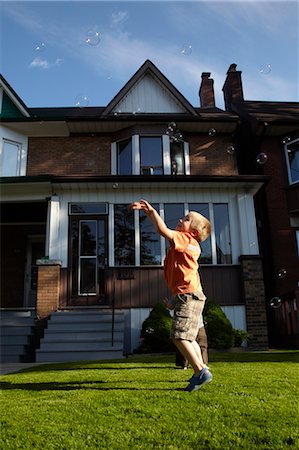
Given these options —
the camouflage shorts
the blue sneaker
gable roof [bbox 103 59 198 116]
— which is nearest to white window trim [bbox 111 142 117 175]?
gable roof [bbox 103 59 198 116]

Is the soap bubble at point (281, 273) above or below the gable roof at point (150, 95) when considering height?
below

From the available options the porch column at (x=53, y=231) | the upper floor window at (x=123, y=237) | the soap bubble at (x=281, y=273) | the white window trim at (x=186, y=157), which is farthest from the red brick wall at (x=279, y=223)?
the porch column at (x=53, y=231)

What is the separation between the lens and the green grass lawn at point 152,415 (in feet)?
8.19

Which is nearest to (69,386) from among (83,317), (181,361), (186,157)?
(181,361)

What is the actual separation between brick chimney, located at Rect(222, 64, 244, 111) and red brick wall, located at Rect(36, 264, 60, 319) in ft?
35.7

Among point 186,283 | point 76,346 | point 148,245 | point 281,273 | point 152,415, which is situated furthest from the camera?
point 281,273

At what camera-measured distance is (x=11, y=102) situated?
48.9ft

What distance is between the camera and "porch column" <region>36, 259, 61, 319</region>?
10.6m

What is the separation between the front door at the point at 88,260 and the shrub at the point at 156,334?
185 centimetres

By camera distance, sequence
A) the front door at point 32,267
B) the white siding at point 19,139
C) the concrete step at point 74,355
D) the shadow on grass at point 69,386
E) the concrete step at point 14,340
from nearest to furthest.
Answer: the shadow on grass at point 69,386, the concrete step at point 74,355, the concrete step at point 14,340, the front door at point 32,267, the white siding at point 19,139

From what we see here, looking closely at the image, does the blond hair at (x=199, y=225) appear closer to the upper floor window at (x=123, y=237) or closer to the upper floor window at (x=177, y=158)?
the upper floor window at (x=123, y=237)

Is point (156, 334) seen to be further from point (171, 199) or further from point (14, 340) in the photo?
point (171, 199)

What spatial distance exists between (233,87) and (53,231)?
1083 centimetres

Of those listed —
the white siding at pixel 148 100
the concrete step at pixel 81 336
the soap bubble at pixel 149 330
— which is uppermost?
the white siding at pixel 148 100
